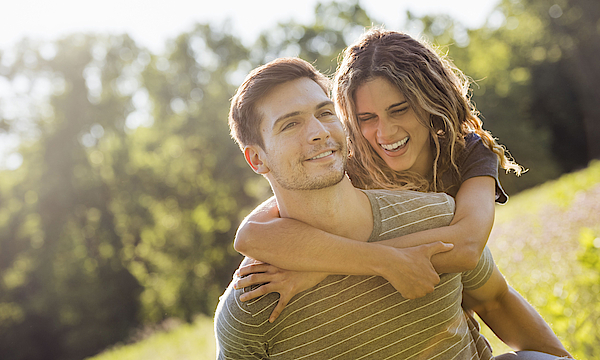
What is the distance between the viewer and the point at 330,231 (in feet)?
7.69

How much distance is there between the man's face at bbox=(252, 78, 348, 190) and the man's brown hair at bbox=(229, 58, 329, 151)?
0.03 meters

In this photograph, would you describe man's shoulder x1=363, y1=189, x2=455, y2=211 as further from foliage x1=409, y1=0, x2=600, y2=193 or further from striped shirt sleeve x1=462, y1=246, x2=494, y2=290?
foliage x1=409, y1=0, x2=600, y2=193

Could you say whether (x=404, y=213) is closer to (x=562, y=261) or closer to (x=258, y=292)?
(x=258, y=292)

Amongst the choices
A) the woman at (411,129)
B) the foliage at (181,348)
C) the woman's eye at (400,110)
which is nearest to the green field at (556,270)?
the foliage at (181,348)

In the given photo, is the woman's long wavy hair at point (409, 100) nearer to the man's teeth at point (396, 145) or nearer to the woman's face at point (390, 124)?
the woman's face at point (390, 124)

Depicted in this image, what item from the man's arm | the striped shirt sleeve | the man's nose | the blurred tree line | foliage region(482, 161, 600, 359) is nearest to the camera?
the man's nose

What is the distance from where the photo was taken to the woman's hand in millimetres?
2084

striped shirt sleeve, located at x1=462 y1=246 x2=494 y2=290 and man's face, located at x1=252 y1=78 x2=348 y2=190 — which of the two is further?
striped shirt sleeve, located at x1=462 y1=246 x2=494 y2=290

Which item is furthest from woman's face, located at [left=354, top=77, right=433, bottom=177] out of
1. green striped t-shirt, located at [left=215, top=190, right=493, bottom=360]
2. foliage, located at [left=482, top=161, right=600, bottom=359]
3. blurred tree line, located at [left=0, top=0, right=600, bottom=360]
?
blurred tree line, located at [left=0, top=0, right=600, bottom=360]

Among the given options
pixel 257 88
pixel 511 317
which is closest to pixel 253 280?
pixel 257 88

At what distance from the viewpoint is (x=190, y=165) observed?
27.3 metres

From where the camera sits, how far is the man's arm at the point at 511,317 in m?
2.62

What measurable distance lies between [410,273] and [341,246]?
33 centimetres

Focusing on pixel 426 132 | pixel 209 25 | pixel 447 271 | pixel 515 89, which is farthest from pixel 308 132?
pixel 515 89
